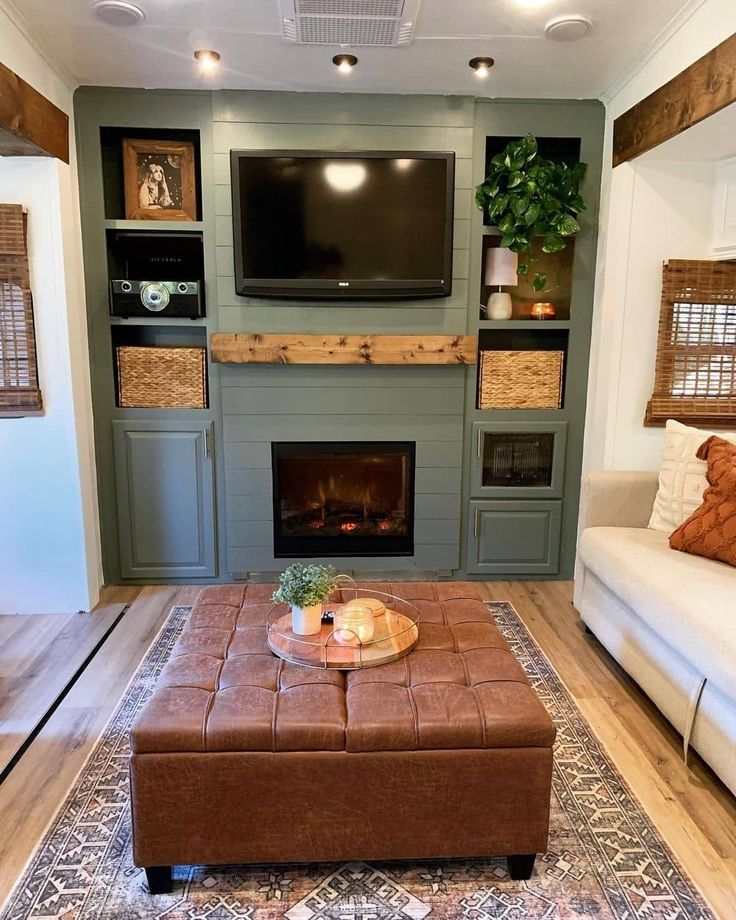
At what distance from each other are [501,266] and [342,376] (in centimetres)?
105

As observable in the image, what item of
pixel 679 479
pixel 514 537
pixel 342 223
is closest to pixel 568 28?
pixel 342 223

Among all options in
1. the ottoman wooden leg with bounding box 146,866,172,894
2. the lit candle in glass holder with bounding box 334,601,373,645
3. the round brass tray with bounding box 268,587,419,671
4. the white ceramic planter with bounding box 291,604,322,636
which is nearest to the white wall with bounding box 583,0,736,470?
the round brass tray with bounding box 268,587,419,671

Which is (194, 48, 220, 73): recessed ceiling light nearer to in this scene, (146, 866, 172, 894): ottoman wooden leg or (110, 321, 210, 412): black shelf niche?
(110, 321, 210, 412): black shelf niche

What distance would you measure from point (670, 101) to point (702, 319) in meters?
1.03

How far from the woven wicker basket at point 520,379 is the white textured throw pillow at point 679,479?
0.74 metres

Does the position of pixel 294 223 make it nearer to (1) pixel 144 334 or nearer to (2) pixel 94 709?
(1) pixel 144 334

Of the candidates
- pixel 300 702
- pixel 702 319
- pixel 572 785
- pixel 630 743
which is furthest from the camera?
pixel 702 319

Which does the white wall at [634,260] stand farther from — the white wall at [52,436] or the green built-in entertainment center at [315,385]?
the white wall at [52,436]

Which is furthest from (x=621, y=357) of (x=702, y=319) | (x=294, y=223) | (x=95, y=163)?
(x=95, y=163)

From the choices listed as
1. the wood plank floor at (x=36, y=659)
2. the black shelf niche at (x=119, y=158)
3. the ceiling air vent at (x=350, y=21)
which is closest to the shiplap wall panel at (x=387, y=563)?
the wood plank floor at (x=36, y=659)

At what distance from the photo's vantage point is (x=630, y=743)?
2.29m

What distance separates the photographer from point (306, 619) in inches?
77.9

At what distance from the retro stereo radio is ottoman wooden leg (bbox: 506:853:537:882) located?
108 inches

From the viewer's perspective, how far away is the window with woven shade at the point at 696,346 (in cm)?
319
